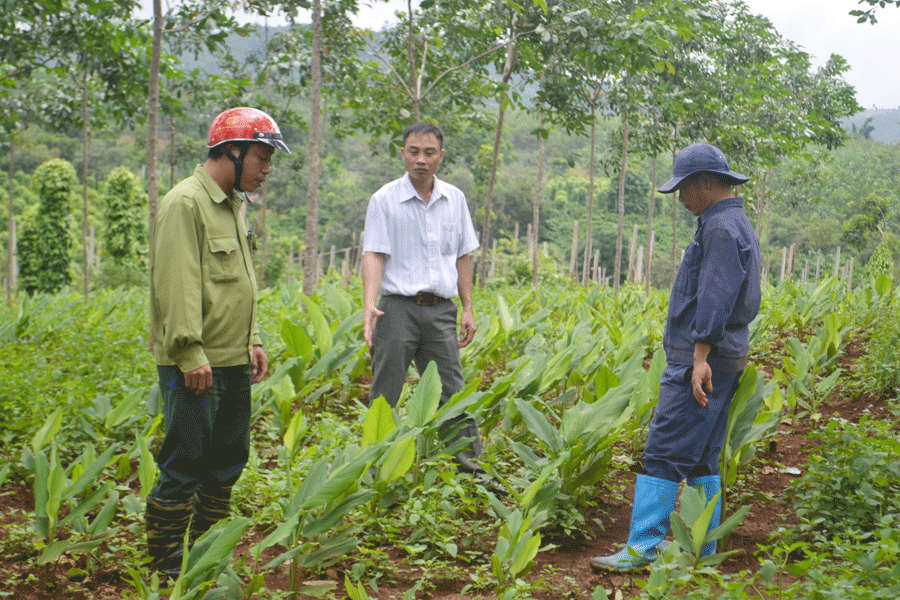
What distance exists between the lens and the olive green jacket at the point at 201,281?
2428mm

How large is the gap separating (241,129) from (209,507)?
53.7 inches

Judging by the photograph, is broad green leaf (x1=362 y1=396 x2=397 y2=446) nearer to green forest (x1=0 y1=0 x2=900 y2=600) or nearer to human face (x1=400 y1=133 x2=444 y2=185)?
green forest (x1=0 y1=0 x2=900 y2=600)

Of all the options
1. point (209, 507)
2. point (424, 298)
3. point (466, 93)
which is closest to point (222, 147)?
point (424, 298)

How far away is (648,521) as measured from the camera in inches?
110

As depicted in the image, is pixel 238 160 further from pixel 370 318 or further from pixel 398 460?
pixel 398 460

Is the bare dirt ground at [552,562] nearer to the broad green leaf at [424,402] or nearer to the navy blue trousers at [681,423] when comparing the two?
the navy blue trousers at [681,423]

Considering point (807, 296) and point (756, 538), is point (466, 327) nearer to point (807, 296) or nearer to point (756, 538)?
point (756, 538)

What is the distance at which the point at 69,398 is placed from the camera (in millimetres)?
4043

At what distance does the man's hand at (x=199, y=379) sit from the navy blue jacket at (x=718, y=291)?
64.9 inches

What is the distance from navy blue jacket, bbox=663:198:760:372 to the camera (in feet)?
8.67

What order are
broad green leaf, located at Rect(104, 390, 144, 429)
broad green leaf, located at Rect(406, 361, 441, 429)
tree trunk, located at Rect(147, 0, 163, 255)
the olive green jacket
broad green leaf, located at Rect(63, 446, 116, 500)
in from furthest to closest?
tree trunk, located at Rect(147, 0, 163, 255) → broad green leaf, located at Rect(104, 390, 144, 429) → broad green leaf, located at Rect(406, 361, 441, 429) → broad green leaf, located at Rect(63, 446, 116, 500) → the olive green jacket

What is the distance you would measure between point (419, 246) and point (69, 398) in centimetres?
211

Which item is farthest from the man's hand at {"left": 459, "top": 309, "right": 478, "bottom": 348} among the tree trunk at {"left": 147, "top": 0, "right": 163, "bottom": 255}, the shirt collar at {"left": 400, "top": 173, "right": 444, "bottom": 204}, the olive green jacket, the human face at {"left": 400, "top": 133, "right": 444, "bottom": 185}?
the tree trunk at {"left": 147, "top": 0, "right": 163, "bottom": 255}

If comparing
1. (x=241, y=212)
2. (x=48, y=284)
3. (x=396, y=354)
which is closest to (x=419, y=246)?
Answer: (x=396, y=354)
